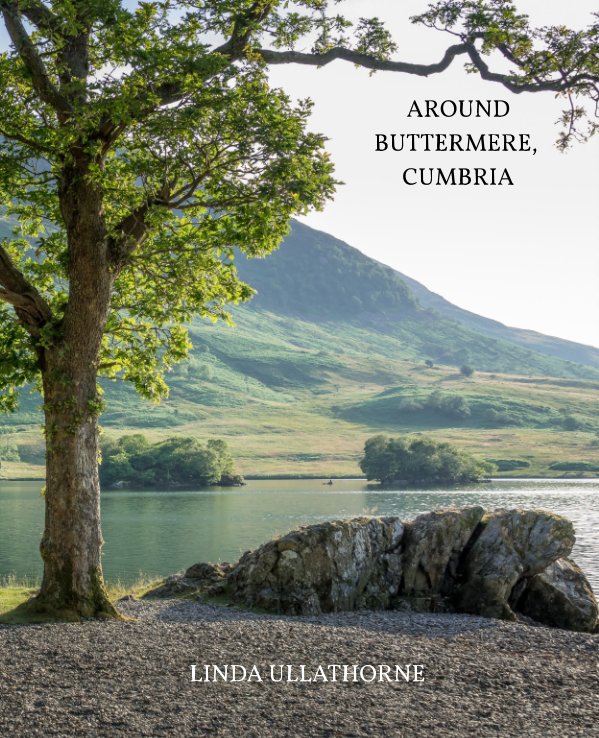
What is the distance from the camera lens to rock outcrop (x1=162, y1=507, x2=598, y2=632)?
20719 mm

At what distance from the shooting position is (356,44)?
21.3 metres

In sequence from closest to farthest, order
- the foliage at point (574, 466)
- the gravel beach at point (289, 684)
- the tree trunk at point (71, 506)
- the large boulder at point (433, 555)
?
the gravel beach at point (289, 684)
the tree trunk at point (71, 506)
the large boulder at point (433, 555)
the foliage at point (574, 466)

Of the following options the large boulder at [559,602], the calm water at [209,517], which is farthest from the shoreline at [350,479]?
the large boulder at [559,602]

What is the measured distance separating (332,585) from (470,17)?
14.3 meters

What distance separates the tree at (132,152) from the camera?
59.0 feet

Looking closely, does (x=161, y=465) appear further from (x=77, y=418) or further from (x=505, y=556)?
(x=77, y=418)

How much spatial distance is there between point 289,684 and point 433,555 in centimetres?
999

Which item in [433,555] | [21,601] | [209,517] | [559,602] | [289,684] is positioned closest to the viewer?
[289,684]

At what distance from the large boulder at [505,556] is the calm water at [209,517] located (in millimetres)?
17353

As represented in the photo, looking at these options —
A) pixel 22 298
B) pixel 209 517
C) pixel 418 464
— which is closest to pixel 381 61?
pixel 22 298

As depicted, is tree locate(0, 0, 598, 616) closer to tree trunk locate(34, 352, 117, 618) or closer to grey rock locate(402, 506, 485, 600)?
tree trunk locate(34, 352, 117, 618)

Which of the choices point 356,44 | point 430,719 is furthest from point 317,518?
point 430,719

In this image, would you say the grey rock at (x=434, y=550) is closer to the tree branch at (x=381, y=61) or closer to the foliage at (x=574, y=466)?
the tree branch at (x=381, y=61)

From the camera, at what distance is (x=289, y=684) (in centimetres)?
1263
